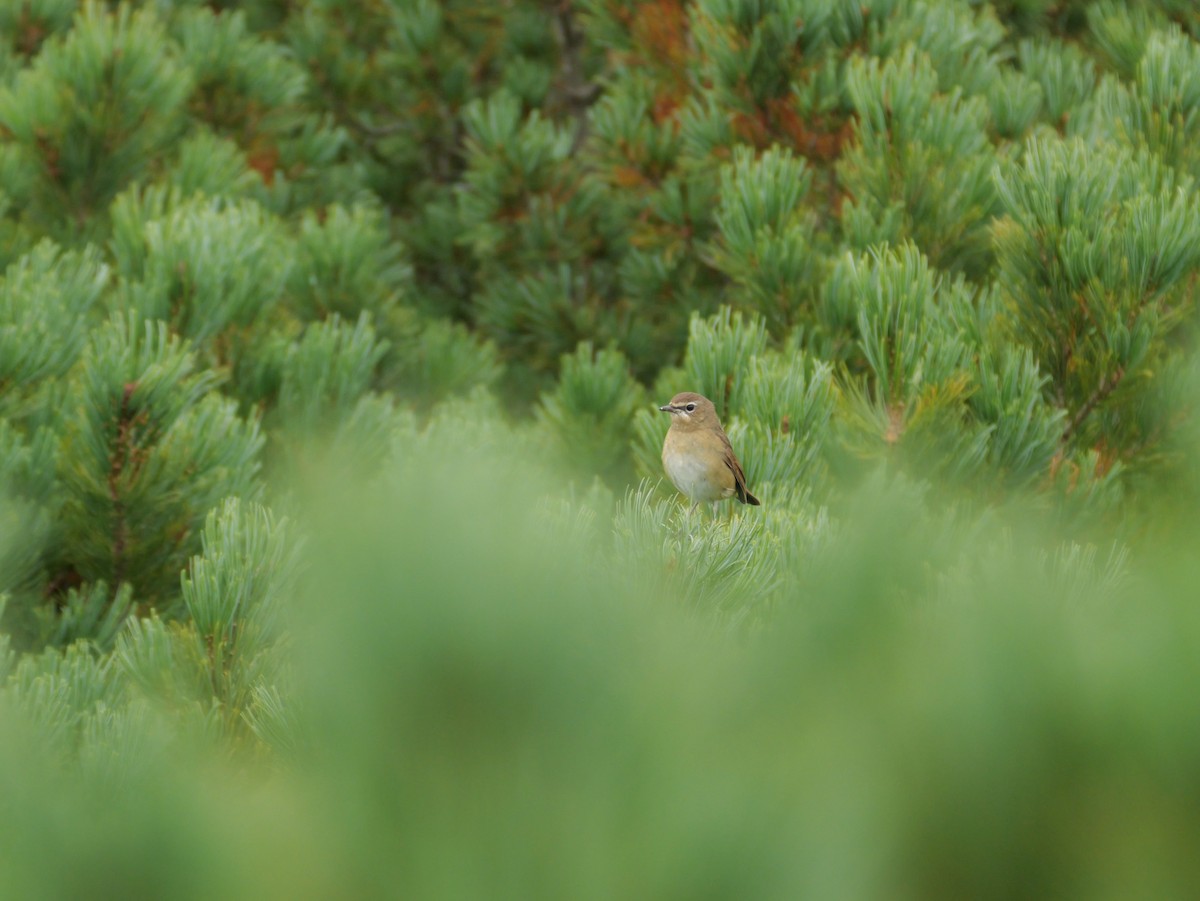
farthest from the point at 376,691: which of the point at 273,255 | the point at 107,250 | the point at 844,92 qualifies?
the point at 107,250

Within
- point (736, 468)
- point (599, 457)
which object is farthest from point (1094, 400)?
point (599, 457)

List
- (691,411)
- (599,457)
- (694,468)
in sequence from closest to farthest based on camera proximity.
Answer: (694,468)
(691,411)
(599,457)

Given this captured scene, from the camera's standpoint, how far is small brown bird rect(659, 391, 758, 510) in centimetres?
145

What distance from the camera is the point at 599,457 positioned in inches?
88.8

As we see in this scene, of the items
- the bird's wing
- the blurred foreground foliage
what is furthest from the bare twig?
the bird's wing

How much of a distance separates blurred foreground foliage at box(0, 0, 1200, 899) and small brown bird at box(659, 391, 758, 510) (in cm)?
4

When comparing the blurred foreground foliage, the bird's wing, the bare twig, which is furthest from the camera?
the bare twig

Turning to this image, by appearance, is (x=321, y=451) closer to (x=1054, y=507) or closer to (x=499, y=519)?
(x=1054, y=507)

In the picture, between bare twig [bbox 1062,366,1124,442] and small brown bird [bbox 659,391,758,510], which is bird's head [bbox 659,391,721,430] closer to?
small brown bird [bbox 659,391,758,510]

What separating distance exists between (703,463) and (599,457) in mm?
713

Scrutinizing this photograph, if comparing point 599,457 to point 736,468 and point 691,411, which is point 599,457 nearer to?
point 691,411

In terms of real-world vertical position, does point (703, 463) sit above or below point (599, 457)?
above

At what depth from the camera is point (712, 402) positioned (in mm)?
1665

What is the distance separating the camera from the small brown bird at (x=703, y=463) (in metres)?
1.45
